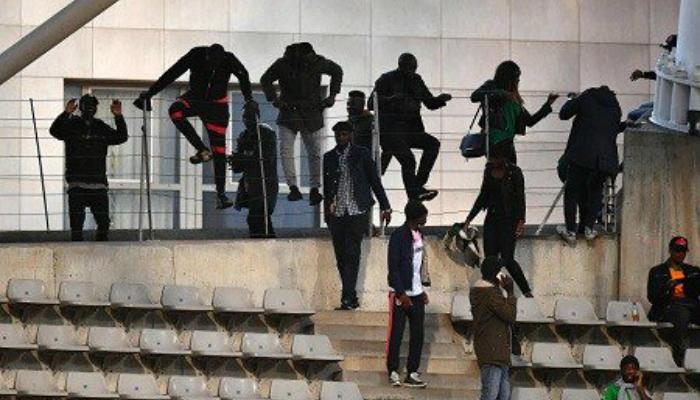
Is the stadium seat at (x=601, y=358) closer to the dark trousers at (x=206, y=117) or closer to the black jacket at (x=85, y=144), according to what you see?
the dark trousers at (x=206, y=117)

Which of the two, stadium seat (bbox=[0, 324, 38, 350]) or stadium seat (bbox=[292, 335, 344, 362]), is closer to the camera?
stadium seat (bbox=[292, 335, 344, 362])

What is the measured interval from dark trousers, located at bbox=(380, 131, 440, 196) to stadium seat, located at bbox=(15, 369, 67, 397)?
465cm

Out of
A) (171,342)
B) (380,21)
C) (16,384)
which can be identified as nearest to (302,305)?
(171,342)

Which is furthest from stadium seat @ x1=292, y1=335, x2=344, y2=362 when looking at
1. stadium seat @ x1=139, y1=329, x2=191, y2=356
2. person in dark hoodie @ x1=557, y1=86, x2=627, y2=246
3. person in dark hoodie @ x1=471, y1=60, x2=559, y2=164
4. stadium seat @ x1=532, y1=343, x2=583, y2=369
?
person in dark hoodie @ x1=471, y1=60, x2=559, y2=164

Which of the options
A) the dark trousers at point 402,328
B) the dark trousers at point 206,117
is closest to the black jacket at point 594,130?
the dark trousers at point 402,328

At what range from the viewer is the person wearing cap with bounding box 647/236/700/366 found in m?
24.4

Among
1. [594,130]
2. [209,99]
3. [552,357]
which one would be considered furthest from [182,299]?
[594,130]

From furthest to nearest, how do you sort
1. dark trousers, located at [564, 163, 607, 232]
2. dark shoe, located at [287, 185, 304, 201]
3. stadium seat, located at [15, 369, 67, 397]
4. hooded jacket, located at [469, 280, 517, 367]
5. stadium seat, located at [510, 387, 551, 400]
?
dark shoe, located at [287, 185, 304, 201] → dark trousers, located at [564, 163, 607, 232] → stadium seat, located at [15, 369, 67, 397] → stadium seat, located at [510, 387, 551, 400] → hooded jacket, located at [469, 280, 517, 367]

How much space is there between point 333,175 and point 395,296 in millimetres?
2049

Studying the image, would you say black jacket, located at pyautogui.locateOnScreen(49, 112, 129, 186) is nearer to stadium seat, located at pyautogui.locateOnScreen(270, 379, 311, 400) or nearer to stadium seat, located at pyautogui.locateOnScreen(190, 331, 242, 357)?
stadium seat, located at pyautogui.locateOnScreen(190, 331, 242, 357)

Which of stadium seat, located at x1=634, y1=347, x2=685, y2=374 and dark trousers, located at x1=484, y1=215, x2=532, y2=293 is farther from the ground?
dark trousers, located at x1=484, y1=215, x2=532, y2=293

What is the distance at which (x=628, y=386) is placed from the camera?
2262 centimetres

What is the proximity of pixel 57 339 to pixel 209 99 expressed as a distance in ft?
10.7

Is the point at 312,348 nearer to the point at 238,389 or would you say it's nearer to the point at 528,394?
the point at 238,389
